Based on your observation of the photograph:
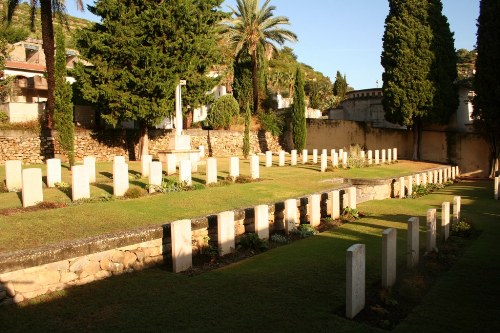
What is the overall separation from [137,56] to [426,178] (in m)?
14.3

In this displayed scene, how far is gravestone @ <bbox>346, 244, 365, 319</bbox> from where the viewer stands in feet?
15.0

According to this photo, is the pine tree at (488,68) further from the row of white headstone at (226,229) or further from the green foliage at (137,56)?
the row of white headstone at (226,229)

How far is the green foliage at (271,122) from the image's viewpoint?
31844mm

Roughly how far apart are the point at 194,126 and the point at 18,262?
1040 inches

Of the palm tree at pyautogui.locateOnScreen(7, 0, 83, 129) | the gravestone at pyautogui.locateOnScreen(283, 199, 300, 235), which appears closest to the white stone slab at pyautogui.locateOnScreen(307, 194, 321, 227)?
the gravestone at pyautogui.locateOnScreen(283, 199, 300, 235)

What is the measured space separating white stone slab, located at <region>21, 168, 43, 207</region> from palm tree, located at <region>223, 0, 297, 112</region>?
2359 cm

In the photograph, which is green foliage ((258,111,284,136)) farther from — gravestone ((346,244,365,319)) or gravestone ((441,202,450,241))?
gravestone ((346,244,365,319))

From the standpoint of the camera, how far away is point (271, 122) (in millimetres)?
32125

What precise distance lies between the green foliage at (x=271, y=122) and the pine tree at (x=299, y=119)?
407cm

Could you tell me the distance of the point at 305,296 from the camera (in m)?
5.06

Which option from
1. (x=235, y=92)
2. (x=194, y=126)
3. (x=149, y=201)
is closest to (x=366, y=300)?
(x=149, y=201)

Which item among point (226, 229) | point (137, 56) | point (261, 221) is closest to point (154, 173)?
point (261, 221)

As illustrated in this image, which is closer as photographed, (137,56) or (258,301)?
(258,301)

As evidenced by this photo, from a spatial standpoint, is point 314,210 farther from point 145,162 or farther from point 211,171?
point 145,162
